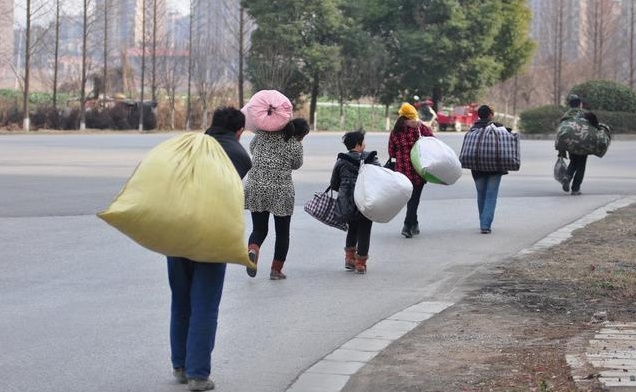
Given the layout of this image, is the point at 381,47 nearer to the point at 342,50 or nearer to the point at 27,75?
the point at 342,50

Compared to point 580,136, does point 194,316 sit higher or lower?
lower

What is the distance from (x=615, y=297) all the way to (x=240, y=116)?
3763 millimetres

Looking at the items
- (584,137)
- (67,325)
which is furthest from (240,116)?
(584,137)

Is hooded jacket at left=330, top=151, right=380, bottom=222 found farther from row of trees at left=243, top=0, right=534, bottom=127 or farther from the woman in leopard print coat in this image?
row of trees at left=243, top=0, right=534, bottom=127

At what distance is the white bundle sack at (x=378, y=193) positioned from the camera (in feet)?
35.4

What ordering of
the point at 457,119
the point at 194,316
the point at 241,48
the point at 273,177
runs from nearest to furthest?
1. the point at 194,316
2. the point at 273,177
3. the point at 241,48
4. the point at 457,119

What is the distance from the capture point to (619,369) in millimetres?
6496

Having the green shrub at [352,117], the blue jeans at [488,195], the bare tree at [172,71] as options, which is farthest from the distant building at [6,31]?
the blue jeans at [488,195]

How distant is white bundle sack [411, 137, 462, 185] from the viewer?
13.4 m

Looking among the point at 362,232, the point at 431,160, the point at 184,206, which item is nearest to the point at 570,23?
the point at 431,160

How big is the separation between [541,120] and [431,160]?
118 feet

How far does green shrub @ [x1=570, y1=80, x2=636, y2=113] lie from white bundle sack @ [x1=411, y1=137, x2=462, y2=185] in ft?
115

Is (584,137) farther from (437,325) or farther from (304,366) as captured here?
(304,366)

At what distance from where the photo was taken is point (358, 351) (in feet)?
24.8
